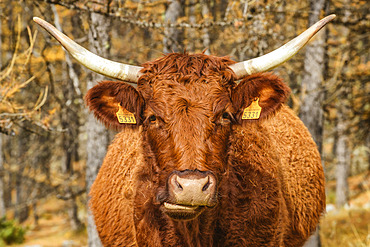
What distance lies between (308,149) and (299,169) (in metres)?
0.62

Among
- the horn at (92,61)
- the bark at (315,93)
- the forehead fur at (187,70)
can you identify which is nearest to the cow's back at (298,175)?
the forehead fur at (187,70)

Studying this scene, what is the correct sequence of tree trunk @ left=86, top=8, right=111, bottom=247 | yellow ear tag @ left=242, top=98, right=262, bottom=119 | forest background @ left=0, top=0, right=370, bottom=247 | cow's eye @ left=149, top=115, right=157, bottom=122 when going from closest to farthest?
1. cow's eye @ left=149, top=115, right=157, bottom=122
2. yellow ear tag @ left=242, top=98, right=262, bottom=119
3. forest background @ left=0, top=0, right=370, bottom=247
4. tree trunk @ left=86, top=8, right=111, bottom=247

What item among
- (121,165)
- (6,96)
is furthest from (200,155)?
(6,96)

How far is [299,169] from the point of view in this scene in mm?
5277

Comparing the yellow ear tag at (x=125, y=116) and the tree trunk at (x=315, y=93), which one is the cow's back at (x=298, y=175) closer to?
the tree trunk at (x=315, y=93)

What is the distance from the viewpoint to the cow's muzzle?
2.86 meters

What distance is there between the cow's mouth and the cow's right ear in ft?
3.41

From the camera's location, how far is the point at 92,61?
357 centimetres

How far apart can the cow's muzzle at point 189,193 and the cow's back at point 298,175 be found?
1719 millimetres

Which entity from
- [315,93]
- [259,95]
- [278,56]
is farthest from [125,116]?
[315,93]

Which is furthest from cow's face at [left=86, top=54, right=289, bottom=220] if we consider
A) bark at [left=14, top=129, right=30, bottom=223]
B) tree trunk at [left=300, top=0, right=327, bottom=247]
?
bark at [left=14, top=129, right=30, bottom=223]

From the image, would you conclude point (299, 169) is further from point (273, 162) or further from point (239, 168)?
point (239, 168)

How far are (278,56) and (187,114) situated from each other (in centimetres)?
102

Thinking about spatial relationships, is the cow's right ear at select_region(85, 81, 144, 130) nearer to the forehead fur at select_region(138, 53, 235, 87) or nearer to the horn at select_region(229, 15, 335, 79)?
the forehead fur at select_region(138, 53, 235, 87)
